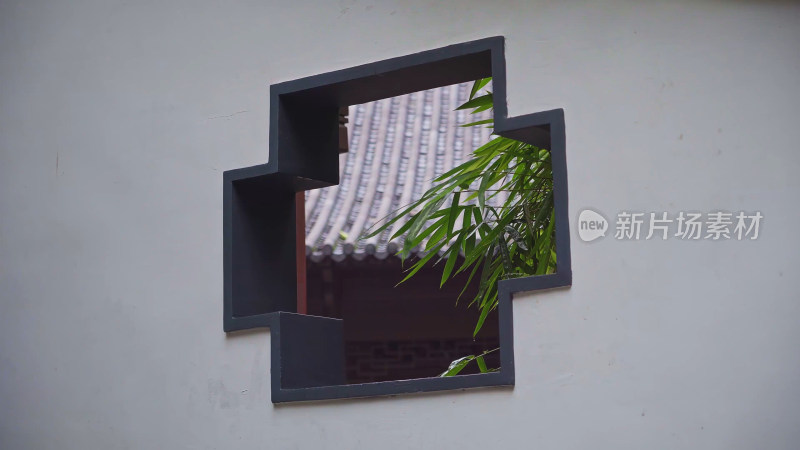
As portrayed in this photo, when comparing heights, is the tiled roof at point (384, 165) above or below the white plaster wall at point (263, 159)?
above

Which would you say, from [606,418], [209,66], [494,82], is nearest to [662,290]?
[606,418]

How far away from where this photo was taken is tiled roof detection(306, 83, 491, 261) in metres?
7.10

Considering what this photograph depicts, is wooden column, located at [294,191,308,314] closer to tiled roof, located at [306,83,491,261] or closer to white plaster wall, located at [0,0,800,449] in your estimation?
white plaster wall, located at [0,0,800,449]

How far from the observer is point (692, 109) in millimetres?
2826

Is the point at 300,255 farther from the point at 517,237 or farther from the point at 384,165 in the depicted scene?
the point at 384,165

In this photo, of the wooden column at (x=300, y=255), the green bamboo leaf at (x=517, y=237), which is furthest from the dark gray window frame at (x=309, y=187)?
the wooden column at (x=300, y=255)

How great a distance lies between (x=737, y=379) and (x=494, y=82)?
2.98 ft

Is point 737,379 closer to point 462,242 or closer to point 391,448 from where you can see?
point 391,448

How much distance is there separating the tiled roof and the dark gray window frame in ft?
10.3

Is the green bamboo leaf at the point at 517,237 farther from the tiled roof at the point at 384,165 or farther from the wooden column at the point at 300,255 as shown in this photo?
the tiled roof at the point at 384,165

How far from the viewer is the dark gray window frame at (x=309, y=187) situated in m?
2.93

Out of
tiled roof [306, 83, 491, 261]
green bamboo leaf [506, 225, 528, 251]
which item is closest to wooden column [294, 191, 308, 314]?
green bamboo leaf [506, 225, 528, 251]

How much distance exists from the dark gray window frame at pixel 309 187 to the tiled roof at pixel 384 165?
3130 millimetres

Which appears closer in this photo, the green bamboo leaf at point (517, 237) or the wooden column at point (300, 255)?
the green bamboo leaf at point (517, 237)
